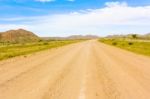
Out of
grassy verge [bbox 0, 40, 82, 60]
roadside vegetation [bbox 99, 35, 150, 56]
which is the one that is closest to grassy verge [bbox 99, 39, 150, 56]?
roadside vegetation [bbox 99, 35, 150, 56]

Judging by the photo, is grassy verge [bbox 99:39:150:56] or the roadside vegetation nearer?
grassy verge [bbox 99:39:150:56]

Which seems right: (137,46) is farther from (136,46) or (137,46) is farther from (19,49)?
(19,49)

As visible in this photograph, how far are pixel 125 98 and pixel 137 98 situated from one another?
1.16 ft

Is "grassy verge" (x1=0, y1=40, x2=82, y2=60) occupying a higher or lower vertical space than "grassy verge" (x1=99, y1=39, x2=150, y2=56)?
lower

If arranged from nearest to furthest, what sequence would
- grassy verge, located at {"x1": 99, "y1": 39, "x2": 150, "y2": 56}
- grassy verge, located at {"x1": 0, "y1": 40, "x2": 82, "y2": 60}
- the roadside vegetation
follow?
grassy verge, located at {"x1": 0, "y1": 40, "x2": 82, "y2": 60}
grassy verge, located at {"x1": 99, "y1": 39, "x2": 150, "y2": 56}
the roadside vegetation

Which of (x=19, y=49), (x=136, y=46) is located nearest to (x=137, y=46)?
(x=136, y=46)

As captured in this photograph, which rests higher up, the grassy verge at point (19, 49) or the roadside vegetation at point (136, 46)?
the roadside vegetation at point (136, 46)

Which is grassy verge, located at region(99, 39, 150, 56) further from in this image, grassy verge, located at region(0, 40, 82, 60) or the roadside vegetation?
grassy verge, located at region(0, 40, 82, 60)

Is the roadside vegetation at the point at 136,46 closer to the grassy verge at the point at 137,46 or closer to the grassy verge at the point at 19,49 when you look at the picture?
the grassy verge at the point at 137,46

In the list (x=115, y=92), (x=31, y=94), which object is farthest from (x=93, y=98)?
(x=31, y=94)

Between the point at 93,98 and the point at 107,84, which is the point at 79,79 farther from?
the point at 93,98

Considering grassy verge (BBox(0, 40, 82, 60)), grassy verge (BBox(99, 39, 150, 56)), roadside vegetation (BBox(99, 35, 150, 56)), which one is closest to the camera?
grassy verge (BBox(0, 40, 82, 60))

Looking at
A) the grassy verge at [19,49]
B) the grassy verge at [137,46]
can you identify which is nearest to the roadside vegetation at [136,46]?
the grassy verge at [137,46]

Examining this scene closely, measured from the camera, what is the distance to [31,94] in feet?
28.1
